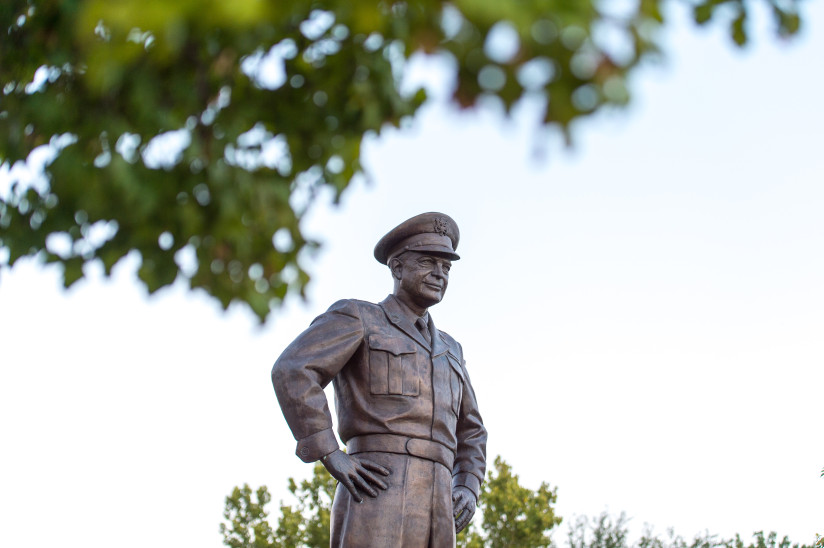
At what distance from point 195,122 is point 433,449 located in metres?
3.20

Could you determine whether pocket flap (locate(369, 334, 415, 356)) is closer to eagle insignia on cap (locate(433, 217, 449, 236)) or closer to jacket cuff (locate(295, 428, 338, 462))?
jacket cuff (locate(295, 428, 338, 462))

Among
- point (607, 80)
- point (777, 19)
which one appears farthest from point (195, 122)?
point (777, 19)

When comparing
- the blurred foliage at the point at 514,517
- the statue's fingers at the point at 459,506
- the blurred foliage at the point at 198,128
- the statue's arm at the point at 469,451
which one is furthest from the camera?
the blurred foliage at the point at 514,517

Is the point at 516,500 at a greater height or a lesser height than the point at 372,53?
greater

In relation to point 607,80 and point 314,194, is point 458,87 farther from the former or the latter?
point 314,194

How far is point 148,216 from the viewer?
4039 mm

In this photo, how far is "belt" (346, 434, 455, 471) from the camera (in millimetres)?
6633

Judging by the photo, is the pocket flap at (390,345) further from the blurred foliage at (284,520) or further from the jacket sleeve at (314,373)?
the blurred foliage at (284,520)

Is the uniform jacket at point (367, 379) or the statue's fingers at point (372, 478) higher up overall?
the uniform jacket at point (367, 379)

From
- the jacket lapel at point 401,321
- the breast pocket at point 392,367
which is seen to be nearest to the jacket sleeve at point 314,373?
the breast pocket at point 392,367

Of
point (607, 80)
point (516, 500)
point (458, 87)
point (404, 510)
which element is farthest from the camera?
point (516, 500)

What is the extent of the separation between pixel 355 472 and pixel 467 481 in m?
1.12

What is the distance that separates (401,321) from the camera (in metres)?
7.10

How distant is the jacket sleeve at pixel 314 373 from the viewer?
6.42 meters
